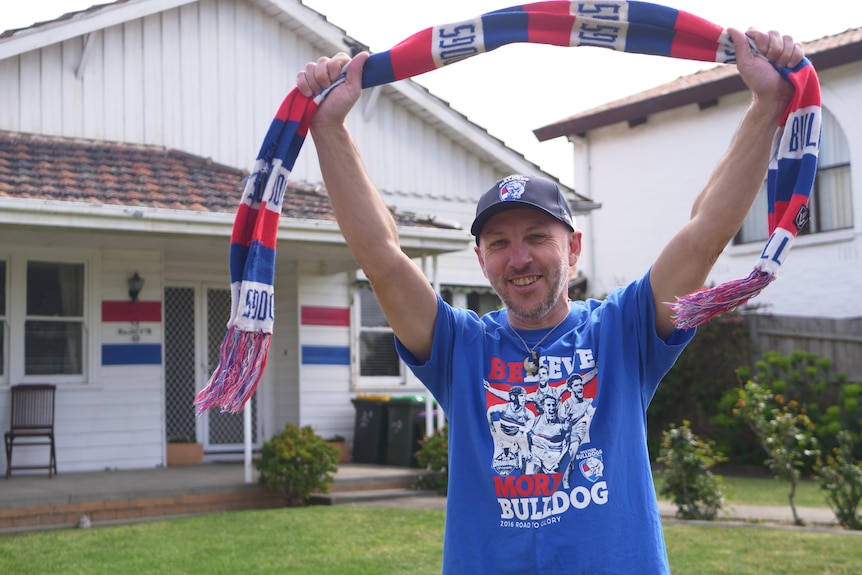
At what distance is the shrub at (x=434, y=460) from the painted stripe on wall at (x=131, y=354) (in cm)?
352

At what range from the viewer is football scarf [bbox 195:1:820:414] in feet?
9.52

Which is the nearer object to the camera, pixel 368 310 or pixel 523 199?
pixel 523 199

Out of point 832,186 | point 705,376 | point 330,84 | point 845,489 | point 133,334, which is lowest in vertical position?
point 845,489

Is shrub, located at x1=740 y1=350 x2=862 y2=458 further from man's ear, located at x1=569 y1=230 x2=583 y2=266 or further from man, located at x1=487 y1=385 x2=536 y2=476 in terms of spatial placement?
man, located at x1=487 y1=385 x2=536 y2=476

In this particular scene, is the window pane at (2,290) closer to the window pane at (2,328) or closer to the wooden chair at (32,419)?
the window pane at (2,328)

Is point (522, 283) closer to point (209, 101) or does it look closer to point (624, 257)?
point (209, 101)

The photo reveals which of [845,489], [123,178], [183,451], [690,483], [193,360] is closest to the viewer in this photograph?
[845,489]

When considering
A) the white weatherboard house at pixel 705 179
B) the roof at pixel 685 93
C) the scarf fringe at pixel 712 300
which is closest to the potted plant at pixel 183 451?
the white weatherboard house at pixel 705 179

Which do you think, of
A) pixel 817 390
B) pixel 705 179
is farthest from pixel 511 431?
pixel 705 179

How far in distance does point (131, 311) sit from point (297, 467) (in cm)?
331

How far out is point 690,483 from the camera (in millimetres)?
9297

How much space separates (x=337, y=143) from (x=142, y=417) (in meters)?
10.4

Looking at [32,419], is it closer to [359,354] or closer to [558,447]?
[359,354]

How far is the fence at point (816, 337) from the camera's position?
14.5 m
